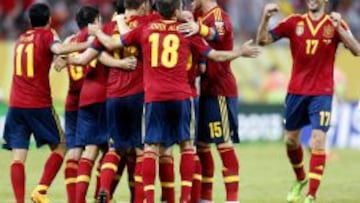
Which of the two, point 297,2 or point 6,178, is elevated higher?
point 297,2

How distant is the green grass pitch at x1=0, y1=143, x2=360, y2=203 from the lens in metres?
18.5

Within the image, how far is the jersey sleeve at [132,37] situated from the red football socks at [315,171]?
122 inches

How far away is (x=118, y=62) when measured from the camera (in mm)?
15266

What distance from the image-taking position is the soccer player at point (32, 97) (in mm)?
16156

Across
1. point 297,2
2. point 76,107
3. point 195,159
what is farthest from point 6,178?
point 297,2

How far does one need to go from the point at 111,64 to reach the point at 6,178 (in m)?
6.61

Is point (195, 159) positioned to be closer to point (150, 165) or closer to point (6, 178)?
point (150, 165)

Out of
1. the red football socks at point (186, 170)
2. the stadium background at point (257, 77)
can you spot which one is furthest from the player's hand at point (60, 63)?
the stadium background at point (257, 77)

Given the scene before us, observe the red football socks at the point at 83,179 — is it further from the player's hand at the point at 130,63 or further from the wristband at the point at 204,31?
the wristband at the point at 204,31

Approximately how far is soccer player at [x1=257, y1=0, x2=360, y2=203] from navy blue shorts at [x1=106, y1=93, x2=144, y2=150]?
2358 millimetres

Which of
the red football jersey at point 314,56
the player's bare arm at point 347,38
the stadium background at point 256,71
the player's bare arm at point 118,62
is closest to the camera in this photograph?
the player's bare arm at point 118,62

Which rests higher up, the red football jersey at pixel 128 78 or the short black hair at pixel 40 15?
the short black hair at pixel 40 15

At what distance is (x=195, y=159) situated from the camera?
1577 cm

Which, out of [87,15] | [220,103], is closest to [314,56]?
[220,103]
